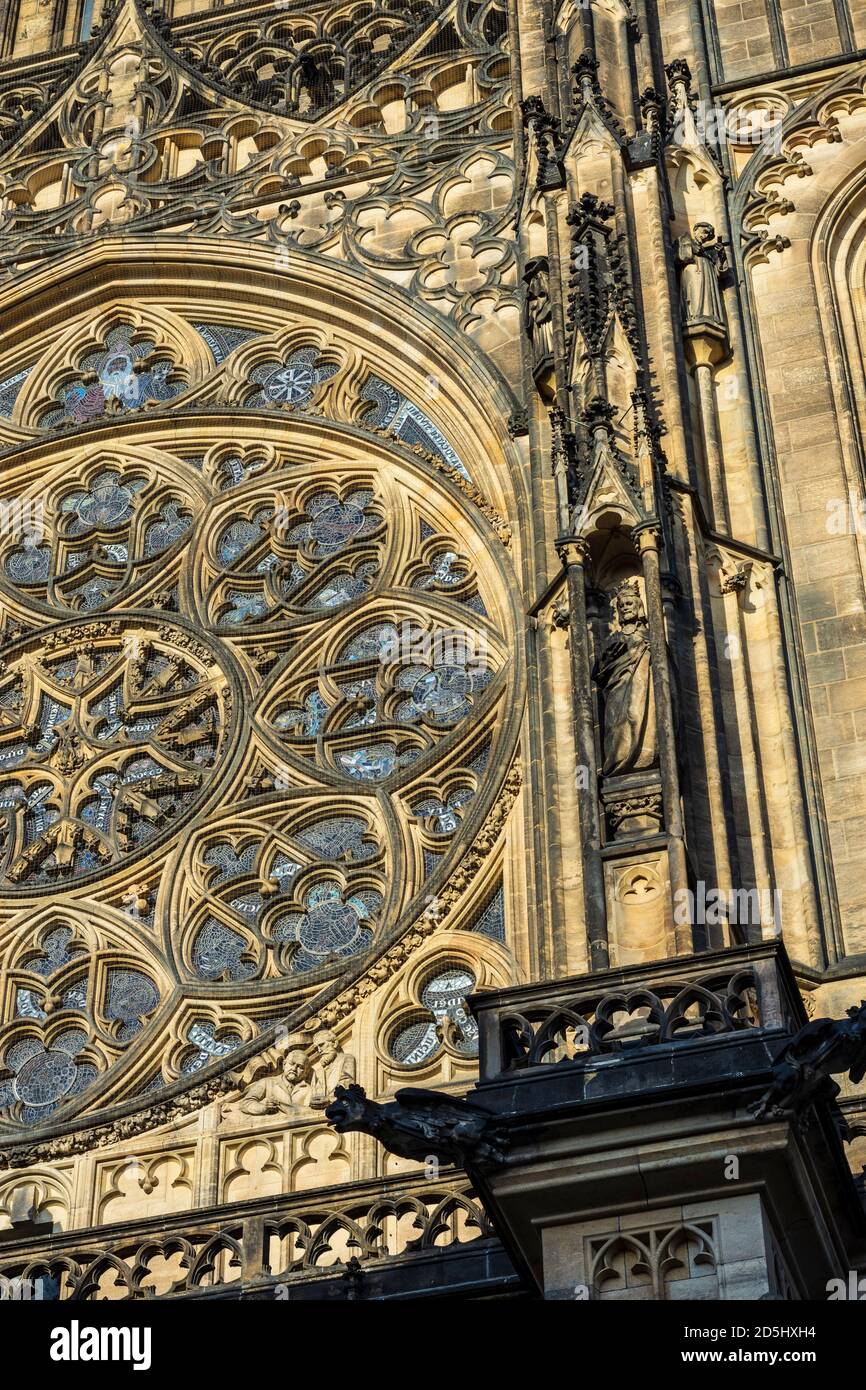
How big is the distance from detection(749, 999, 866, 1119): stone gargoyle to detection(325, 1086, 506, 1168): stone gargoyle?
1.27m

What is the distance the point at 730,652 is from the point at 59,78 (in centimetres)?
1011

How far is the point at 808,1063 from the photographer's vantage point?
1260 centimetres

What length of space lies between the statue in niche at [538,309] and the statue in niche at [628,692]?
301 centimetres

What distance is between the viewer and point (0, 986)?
59.2ft

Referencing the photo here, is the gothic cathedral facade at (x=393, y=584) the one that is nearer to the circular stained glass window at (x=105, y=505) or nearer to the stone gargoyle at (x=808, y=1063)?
the circular stained glass window at (x=105, y=505)

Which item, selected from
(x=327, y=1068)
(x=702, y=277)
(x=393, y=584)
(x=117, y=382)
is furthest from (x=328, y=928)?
(x=117, y=382)

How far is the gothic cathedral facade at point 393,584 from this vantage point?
15.5m

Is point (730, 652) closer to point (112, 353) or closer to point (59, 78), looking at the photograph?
point (112, 353)

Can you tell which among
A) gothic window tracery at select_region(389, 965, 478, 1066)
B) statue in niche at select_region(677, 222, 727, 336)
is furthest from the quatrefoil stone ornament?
statue in niche at select_region(677, 222, 727, 336)

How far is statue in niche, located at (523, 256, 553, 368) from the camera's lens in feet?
61.3

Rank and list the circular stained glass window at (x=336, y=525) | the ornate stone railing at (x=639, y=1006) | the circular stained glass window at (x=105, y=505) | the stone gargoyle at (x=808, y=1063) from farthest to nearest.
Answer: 1. the circular stained glass window at (x=105, y=505)
2. the circular stained glass window at (x=336, y=525)
3. the ornate stone railing at (x=639, y=1006)
4. the stone gargoyle at (x=808, y=1063)

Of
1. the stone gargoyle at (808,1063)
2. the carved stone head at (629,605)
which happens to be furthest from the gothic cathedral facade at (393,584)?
the stone gargoyle at (808,1063)

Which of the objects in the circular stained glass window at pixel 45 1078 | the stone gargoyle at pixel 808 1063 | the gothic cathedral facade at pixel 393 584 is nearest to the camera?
the stone gargoyle at pixel 808 1063
